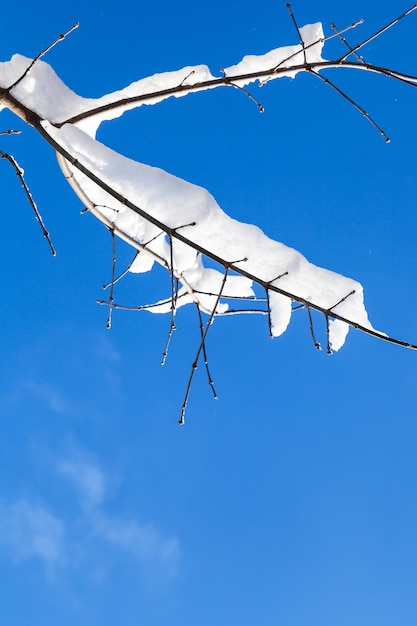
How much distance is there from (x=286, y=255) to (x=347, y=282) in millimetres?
308

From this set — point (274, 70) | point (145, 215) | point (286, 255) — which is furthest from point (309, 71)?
point (145, 215)

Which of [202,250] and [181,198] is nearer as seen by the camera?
[202,250]

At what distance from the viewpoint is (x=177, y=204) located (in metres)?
2.36

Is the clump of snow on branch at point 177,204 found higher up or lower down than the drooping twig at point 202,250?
higher up

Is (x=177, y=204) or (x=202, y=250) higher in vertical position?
(x=177, y=204)

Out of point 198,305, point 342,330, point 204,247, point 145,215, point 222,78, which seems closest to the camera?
point 145,215

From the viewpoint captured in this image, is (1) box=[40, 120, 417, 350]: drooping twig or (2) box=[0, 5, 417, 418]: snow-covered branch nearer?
(1) box=[40, 120, 417, 350]: drooping twig

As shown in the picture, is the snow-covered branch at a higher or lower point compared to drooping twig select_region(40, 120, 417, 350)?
higher

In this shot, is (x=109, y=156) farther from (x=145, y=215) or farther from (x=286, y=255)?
(x=286, y=255)

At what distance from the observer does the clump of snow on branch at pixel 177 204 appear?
2383 millimetres

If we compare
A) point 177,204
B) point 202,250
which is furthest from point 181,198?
point 202,250

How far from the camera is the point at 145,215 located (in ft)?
7.44

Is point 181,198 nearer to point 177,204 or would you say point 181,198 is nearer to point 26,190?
point 177,204

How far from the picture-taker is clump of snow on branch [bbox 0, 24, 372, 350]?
2.38 m
